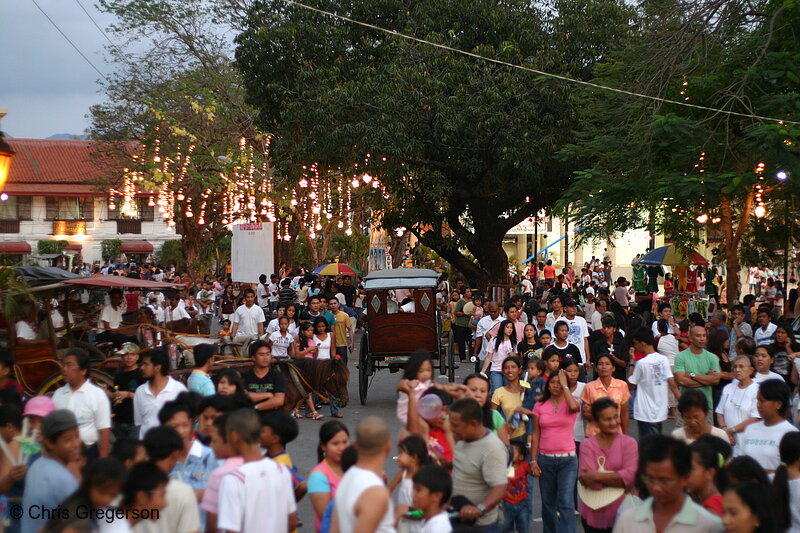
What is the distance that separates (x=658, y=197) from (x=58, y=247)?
156 ft

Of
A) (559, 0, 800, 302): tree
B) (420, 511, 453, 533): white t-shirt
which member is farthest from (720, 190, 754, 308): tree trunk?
(420, 511, 453, 533): white t-shirt

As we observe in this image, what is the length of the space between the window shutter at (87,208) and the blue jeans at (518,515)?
56.3 metres

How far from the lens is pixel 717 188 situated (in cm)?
1509

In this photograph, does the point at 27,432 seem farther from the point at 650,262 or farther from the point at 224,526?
the point at 650,262

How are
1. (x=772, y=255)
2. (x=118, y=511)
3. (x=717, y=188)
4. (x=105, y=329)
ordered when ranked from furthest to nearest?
(x=772, y=255), (x=717, y=188), (x=105, y=329), (x=118, y=511)

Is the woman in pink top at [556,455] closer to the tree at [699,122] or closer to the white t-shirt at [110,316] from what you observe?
the tree at [699,122]

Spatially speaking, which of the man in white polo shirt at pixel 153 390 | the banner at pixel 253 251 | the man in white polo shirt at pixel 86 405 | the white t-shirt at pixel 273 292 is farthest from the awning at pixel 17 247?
the man in white polo shirt at pixel 86 405

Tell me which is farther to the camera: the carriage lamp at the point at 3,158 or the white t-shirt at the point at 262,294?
the white t-shirt at the point at 262,294

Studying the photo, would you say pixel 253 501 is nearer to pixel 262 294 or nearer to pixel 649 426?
pixel 649 426

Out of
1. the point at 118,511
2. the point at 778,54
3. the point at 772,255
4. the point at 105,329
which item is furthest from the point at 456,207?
the point at 118,511

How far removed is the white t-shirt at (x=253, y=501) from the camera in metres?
5.04

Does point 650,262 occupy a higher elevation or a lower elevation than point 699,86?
lower

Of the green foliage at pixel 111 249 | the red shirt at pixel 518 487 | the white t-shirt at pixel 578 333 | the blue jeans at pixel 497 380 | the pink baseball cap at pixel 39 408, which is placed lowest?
the red shirt at pixel 518 487

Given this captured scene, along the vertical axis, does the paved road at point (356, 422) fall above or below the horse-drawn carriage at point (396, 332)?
below
